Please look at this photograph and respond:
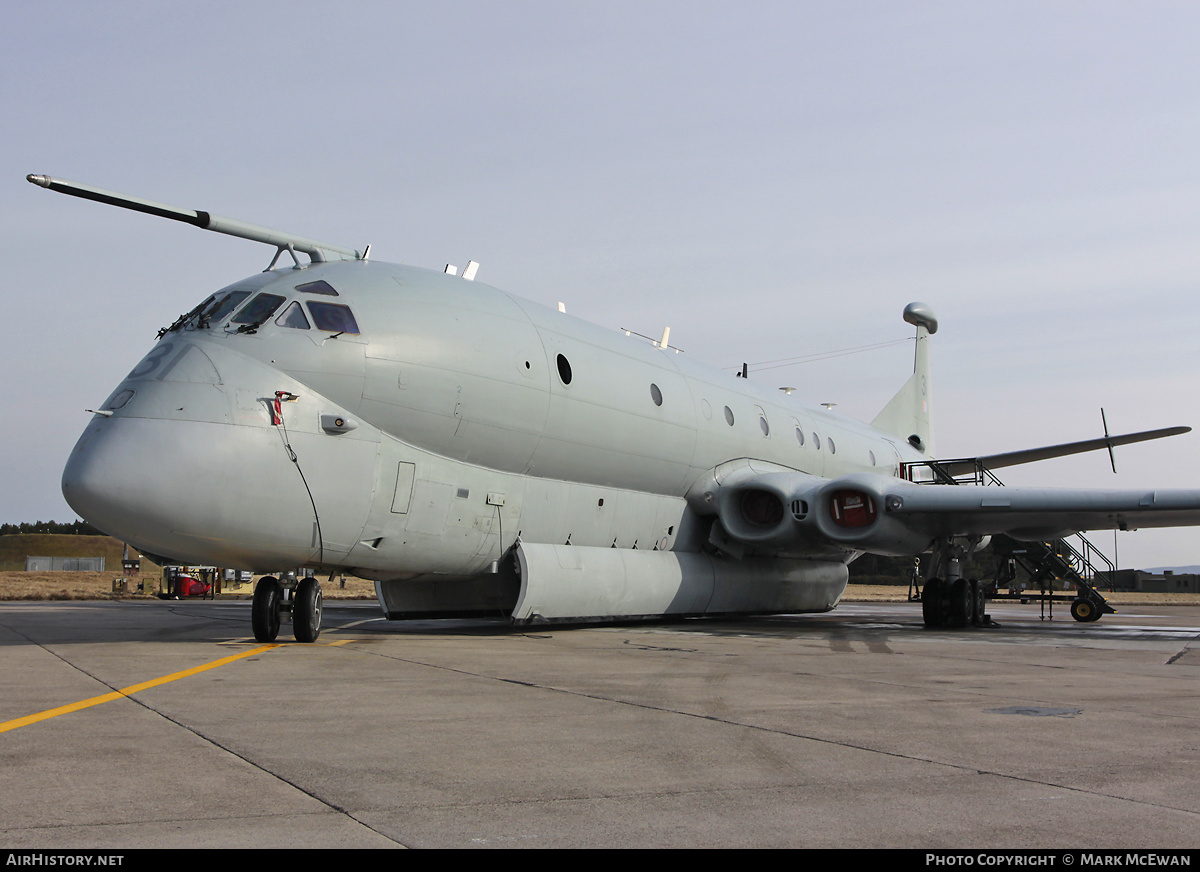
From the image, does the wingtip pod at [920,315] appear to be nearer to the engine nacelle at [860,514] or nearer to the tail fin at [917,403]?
the tail fin at [917,403]

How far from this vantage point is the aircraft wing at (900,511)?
49.2 ft

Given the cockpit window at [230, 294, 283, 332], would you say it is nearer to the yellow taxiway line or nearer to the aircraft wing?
the yellow taxiway line

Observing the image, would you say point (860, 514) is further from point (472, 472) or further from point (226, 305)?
point (226, 305)

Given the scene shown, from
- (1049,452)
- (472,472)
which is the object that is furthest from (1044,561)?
(472,472)

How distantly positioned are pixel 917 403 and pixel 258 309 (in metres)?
20.9

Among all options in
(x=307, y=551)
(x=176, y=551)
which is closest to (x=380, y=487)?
(x=307, y=551)

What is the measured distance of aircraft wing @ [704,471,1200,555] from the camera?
15.0 m

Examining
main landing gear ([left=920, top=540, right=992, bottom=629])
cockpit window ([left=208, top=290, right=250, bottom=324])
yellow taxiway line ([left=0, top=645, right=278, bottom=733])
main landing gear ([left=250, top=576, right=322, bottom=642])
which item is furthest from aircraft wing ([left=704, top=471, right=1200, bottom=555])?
yellow taxiway line ([left=0, top=645, right=278, bottom=733])

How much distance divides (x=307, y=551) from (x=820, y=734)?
6.78m

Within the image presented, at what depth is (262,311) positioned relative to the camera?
10.7m

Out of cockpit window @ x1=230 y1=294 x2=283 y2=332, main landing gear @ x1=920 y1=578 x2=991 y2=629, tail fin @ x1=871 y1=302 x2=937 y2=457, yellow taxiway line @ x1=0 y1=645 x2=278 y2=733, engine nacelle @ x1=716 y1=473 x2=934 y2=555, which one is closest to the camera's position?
yellow taxiway line @ x1=0 y1=645 x2=278 y2=733

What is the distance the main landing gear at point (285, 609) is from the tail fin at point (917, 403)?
18567 mm

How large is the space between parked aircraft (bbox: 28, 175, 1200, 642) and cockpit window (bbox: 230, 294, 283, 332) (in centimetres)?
3
